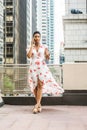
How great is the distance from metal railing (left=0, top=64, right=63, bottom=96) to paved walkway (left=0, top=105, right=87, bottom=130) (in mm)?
966

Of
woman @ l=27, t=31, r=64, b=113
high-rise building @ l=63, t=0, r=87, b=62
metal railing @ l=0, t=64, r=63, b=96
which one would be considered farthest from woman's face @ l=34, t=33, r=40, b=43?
high-rise building @ l=63, t=0, r=87, b=62

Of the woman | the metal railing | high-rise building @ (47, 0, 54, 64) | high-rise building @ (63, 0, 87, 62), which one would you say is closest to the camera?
the woman

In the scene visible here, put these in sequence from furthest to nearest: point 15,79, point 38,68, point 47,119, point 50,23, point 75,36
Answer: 1. point 50,23
2. point 75,36
3. point 15,79
4. point 38,68
5. point 47,119

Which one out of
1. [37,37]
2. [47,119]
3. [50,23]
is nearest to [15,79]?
[37,37]

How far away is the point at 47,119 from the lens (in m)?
6.39

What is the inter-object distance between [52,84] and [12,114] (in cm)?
136

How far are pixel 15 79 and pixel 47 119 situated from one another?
310cm

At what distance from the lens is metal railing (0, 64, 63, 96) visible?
9203 millimetres

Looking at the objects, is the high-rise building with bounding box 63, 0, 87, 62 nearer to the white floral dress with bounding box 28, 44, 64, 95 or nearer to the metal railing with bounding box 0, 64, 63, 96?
the metal railing with bounding box 0, 64, 63, 96

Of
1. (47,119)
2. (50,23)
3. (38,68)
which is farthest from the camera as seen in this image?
(50,23)

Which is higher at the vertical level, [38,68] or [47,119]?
[38,68]

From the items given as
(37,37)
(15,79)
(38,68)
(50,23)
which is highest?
(50,23)

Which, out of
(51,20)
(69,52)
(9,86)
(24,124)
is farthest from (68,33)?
(51,20)

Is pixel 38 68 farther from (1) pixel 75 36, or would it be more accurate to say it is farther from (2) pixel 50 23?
(2) pixel 50 23
